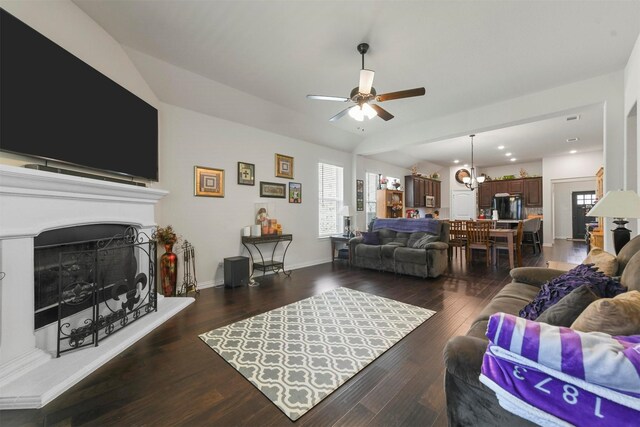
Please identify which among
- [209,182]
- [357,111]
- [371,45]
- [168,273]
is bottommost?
[168,273]

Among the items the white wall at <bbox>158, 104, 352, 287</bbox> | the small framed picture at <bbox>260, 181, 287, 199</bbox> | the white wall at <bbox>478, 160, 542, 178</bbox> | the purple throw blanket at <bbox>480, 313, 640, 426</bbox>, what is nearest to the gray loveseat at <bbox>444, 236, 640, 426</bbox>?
the purple throw blanket at <bbox>480, 313, 640, 426</bbox>

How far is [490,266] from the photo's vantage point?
5348mm

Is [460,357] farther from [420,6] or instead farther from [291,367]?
[420,6]

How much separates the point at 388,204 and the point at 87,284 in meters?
6.67

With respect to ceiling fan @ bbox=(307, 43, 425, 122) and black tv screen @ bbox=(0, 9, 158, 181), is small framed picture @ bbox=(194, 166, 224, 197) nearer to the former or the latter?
black tv screen @ bbox=(0, 9, 158, 181)

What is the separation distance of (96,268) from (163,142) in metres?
2.06

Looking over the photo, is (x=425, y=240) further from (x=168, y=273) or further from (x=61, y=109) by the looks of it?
(x=61, y=109)

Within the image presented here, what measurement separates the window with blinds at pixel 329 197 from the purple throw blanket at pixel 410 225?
1087mm

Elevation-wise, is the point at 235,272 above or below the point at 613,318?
below

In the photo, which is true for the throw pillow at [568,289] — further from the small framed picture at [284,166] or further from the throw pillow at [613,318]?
the small framed picture at [284,166]

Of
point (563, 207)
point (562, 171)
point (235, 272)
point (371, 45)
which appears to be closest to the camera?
point (371, 45)

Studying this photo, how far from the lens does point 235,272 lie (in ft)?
13.0

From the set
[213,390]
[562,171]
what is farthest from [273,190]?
[562,171]

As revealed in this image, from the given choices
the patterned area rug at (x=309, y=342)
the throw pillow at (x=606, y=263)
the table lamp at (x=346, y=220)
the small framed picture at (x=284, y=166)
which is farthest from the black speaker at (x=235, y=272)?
the throw pillow at (x=606, y=263)
